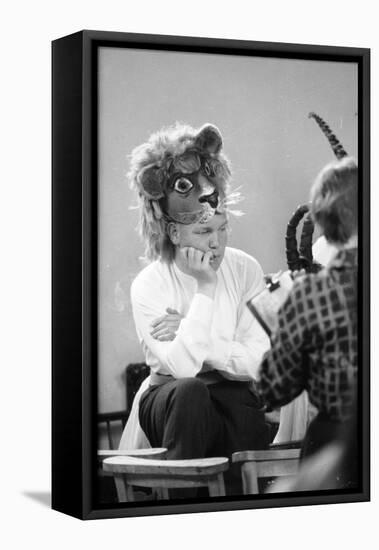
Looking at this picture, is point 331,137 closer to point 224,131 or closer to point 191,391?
point 224,131

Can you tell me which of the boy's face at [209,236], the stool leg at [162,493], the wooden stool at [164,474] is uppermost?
the boy's face at [209,236]

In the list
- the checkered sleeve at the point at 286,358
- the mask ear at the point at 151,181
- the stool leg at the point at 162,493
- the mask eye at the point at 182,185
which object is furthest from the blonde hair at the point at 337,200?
the stool leg at the point at 162,493

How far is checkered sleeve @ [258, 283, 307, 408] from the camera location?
7812 mm

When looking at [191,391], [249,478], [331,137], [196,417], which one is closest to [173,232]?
[191,391]

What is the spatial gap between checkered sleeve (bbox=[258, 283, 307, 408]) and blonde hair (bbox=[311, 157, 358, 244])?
362 millimetres

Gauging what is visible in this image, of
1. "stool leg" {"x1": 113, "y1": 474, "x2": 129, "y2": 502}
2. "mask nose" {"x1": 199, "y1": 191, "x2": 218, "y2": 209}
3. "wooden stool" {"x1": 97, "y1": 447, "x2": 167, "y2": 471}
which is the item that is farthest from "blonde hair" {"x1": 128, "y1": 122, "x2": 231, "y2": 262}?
"stool leg" {"x1": 113, "y1": 474, "x2": 129, "y2": 502}

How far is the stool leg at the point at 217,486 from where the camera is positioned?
25.2 ft

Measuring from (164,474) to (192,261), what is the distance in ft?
3.49

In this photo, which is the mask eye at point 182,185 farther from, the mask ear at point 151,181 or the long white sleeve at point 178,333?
the long white sleeve at point 178,333

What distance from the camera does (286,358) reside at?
782 cm

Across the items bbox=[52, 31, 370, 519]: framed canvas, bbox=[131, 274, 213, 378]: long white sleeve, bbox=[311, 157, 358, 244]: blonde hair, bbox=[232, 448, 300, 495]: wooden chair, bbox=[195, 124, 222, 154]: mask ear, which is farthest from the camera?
bbox=[311, 157, 358, 244]: blonde hair

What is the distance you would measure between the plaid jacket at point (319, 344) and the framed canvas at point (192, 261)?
11 mm

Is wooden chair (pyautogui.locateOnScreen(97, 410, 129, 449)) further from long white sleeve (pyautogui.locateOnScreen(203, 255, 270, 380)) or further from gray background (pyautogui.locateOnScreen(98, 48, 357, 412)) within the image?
long white sleeve (pyautogui.locateOnScreen(203, 255, 270, 380))

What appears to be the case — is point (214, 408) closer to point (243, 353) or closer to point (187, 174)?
point (243, 353)
